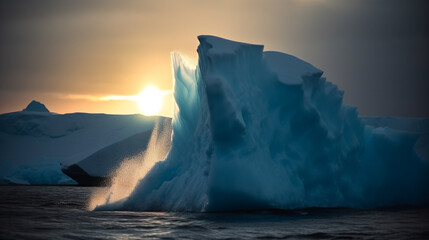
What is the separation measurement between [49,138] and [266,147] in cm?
3690

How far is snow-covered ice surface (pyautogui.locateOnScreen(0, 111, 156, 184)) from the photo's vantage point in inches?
1692

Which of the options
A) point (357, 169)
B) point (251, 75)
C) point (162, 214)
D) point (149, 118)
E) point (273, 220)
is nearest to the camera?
point (273, 220)

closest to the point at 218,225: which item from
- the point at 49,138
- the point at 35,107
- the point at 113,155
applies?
the point at 113,155

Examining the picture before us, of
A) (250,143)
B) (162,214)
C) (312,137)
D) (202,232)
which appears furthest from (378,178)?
(202,232)

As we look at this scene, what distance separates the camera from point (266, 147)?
14891mm

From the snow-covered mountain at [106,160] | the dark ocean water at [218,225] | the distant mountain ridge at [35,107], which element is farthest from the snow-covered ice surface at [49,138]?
the dark ocean water at [218,225]

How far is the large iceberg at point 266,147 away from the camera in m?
13.9

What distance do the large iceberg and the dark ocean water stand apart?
0.72 metres

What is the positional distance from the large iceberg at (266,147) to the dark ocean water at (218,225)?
2.37 ft

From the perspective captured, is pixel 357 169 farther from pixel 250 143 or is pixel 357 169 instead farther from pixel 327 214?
pixel 250 143

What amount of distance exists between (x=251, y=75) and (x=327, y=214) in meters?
4.46

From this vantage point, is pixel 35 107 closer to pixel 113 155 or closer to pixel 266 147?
pixel 113 155

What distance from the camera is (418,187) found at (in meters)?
17.7

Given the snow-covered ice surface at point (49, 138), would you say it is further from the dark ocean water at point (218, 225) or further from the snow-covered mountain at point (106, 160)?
the dark ocean water at point (218, 225)
